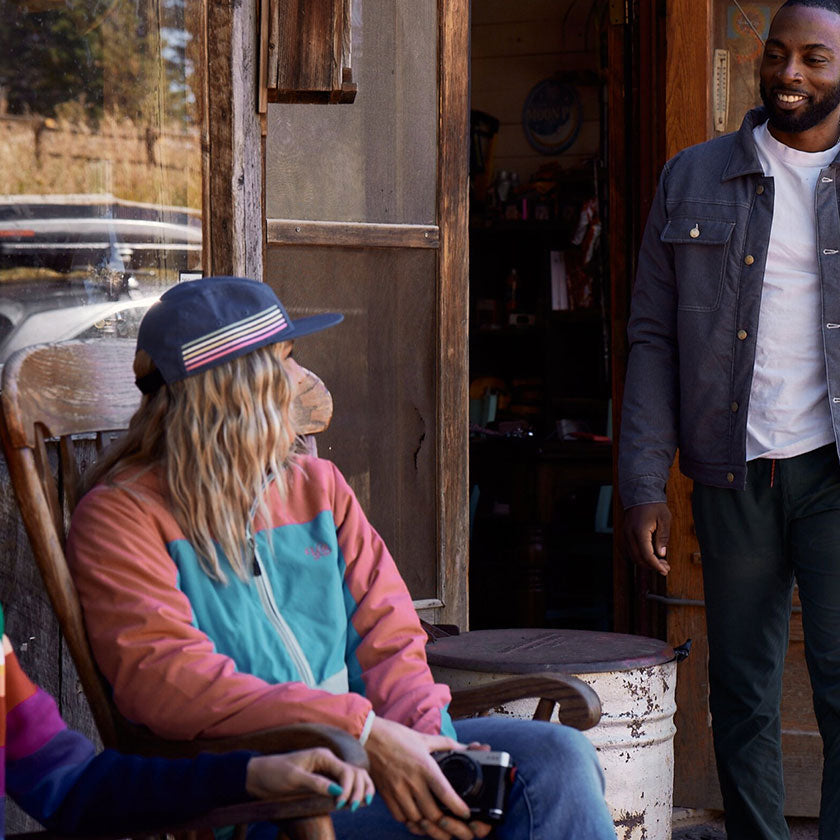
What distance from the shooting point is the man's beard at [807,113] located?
2.65 m

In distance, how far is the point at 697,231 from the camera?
278 cm

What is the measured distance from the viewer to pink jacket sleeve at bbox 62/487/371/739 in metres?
1.73

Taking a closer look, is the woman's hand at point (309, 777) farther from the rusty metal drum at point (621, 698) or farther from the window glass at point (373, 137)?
the window glass at point (373, 137)

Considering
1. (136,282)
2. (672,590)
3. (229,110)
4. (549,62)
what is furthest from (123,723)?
(549,62)

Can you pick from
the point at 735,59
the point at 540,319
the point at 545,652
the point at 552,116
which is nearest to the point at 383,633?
the point at 545,652

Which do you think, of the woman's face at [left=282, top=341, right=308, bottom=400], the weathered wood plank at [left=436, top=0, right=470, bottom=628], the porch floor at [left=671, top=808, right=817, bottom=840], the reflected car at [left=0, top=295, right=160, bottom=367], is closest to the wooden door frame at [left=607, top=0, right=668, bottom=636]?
the porch floor at [left=671, top=808, right=817, bottom=840]

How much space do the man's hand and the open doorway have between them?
2900 millimetres

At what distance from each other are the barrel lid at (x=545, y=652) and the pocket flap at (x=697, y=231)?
2.92 feet

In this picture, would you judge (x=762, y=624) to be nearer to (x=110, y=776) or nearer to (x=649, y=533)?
(x=649, y=533)

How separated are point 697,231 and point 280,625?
1.38 meters

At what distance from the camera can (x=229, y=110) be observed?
2.64m

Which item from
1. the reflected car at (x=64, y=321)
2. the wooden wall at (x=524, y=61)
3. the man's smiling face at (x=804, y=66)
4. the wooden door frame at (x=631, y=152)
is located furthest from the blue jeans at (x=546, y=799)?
the wooden wall at (x=524, y=61)

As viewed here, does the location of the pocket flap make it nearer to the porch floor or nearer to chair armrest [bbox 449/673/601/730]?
chair armrest [bbox 449/673/601/730]

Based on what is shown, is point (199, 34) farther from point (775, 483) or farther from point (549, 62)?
point (549, 62)
